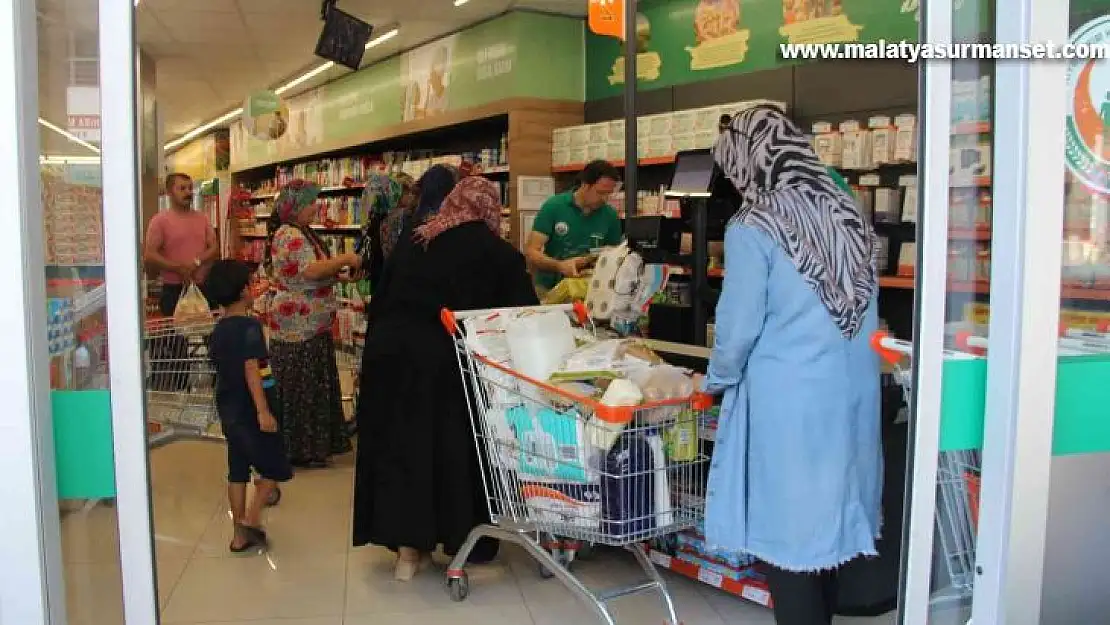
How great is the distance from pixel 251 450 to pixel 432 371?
1.06m

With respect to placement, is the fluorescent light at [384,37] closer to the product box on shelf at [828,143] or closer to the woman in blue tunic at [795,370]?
the product box on shelf at [828,143]

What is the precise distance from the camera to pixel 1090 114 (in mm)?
1932

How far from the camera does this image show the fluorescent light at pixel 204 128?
15.0 metres

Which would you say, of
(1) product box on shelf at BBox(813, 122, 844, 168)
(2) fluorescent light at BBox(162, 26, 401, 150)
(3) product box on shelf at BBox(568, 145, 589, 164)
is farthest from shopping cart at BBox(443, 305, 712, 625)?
(2) fluorescent light at BBox(162, 26, 401, 150)

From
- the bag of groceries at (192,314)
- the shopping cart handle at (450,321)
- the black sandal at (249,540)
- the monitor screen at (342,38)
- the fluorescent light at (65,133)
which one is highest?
the monitor screen at (342,38)

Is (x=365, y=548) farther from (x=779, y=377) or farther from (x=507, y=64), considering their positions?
(x=507, y=64)

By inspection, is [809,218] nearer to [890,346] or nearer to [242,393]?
[890,346]

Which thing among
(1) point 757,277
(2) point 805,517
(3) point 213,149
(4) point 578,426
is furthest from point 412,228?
(3) point 213,149

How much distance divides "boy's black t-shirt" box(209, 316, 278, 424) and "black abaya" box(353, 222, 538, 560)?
664 mm

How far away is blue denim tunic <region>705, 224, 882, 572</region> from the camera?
2.42 metres

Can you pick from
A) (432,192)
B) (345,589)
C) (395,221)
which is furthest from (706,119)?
(345,589)

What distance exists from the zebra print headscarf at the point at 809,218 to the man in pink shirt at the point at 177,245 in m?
4.53

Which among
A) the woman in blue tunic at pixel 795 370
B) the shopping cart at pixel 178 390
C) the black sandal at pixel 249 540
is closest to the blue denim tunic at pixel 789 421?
the woman in blue tunic at pixel 795 370

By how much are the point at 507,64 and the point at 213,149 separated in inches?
407
